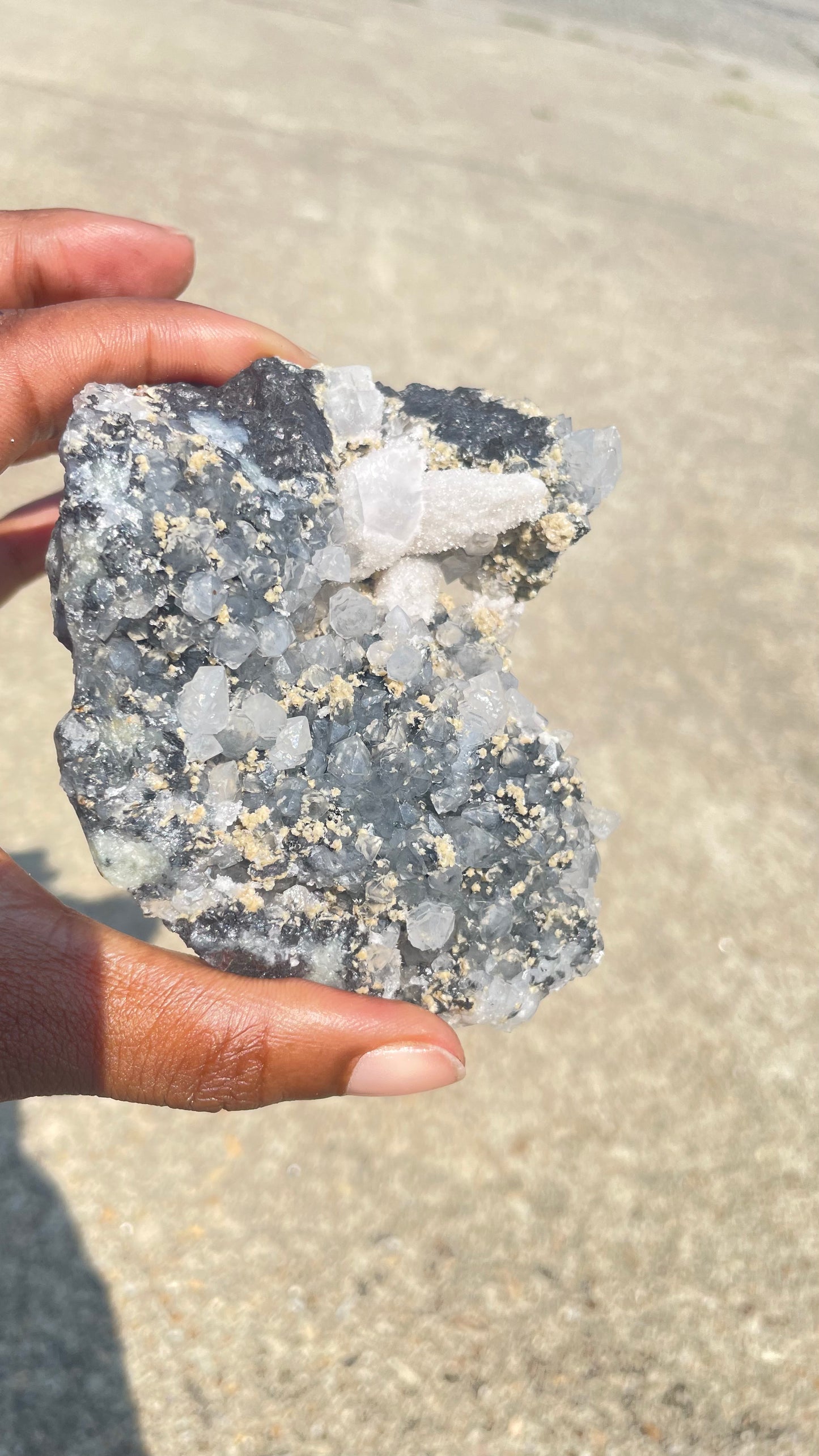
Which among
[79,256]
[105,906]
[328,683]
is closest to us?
[328,683]

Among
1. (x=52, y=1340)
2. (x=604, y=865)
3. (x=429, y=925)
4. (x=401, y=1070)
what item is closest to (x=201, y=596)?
(x=429, y=925)

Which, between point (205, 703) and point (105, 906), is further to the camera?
Answer: point (105, 906)

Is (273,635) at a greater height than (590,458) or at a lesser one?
lesser

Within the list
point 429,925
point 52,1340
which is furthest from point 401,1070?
point 52,1340

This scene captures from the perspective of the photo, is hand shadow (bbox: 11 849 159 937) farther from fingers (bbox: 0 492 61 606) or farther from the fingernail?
the fingernail

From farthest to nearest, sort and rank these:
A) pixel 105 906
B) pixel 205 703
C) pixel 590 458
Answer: pixel 105 906 < pixel 590 458 < pixel 205 703

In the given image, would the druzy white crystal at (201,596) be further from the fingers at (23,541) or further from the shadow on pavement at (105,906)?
the shadow on pavement at (105,906)

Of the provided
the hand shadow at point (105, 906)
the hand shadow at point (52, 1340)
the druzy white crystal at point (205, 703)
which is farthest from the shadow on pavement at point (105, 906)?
the druzy white crystal at point (205, 703)

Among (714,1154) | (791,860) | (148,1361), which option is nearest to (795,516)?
(791,860)

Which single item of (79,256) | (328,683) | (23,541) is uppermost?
(79,256)

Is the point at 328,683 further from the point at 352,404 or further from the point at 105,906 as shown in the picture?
the point at 105,906
